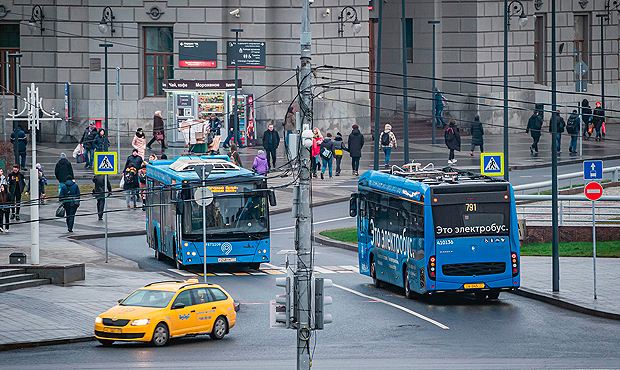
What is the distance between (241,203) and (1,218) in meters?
10.5

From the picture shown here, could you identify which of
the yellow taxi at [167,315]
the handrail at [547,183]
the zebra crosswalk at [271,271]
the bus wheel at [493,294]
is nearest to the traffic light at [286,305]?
the yellow taxi at [167,315]

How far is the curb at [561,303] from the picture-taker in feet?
104

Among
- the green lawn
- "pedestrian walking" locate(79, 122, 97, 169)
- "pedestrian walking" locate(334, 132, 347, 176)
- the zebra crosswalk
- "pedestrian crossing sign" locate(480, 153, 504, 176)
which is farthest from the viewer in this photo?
"pedestrian walking" locate(79, 122, 97, 169)

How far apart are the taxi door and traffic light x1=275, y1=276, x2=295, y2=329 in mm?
7683

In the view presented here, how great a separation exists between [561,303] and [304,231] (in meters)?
13.6

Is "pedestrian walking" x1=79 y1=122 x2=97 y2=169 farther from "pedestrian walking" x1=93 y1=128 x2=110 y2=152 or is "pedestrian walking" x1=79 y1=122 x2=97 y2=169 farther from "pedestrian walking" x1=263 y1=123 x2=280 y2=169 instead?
"pedestrian walking" x1=263 y1=123 x2=280 y2=169

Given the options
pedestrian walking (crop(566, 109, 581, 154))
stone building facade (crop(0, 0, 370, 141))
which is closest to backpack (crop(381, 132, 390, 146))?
stone building facade (crop(0, 0, 370, 141))

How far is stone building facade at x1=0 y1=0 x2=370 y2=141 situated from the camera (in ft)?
209

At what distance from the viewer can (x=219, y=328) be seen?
29281mm

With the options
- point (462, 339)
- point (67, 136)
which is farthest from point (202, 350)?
point (67, 136)

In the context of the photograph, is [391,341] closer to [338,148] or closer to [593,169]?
[593,169]

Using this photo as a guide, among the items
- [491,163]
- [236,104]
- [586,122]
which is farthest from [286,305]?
[586,122]

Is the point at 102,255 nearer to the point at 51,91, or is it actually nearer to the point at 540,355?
the point at 540,355

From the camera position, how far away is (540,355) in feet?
87.4
